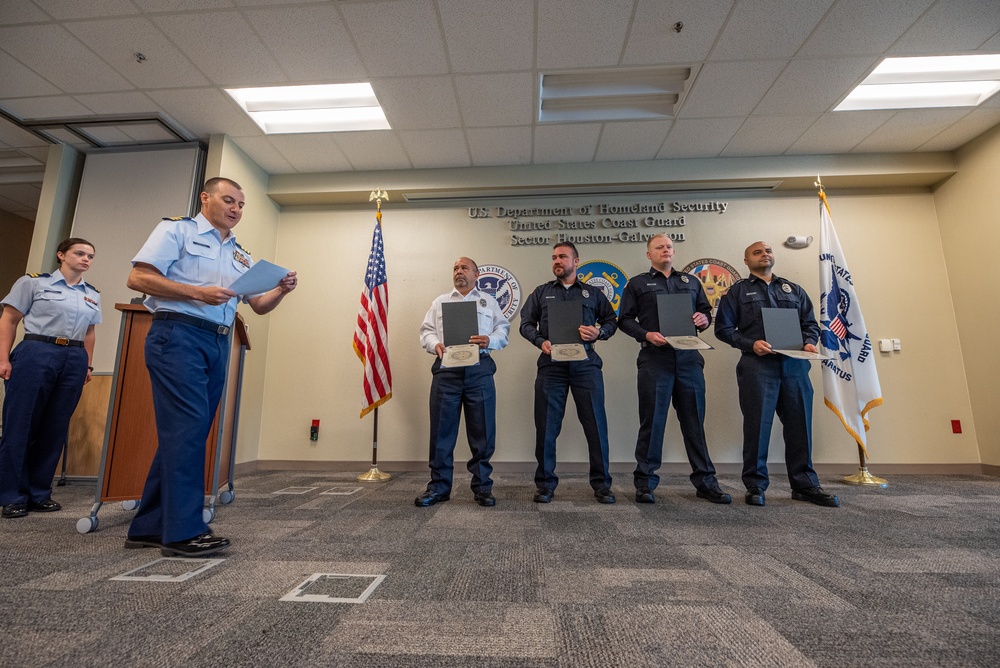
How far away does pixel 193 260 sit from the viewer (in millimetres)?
1657

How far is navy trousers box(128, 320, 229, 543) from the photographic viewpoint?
1.49 m

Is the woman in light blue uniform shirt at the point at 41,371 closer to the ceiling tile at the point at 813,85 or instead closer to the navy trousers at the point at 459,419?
the navy trousers at the point at 459,419

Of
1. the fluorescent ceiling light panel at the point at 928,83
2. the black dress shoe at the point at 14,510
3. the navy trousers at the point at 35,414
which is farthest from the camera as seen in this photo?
the fluorescent ceiling light panel at the point at 928,83

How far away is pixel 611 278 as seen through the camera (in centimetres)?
395

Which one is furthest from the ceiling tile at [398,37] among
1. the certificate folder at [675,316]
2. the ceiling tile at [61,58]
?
the certificate folder at [675,316]

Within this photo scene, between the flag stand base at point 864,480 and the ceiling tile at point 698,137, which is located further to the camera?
the ceiling tile at point 698,137

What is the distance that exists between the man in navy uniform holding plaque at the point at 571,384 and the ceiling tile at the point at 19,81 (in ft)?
12.4

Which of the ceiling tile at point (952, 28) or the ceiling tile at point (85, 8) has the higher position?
the ceiling tile at point (952, 28)

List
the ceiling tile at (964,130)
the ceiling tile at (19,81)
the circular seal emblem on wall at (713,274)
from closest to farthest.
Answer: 1. the ceiling tile at (19,81)
2. the ceiling tile at (964,130)
3. the circular seal emblem on wall at (713,274)

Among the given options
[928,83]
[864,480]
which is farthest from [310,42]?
[864,480]

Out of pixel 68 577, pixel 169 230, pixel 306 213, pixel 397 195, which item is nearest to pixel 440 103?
pixel 397 195

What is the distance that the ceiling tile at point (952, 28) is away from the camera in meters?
2.49

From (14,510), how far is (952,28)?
19.3ft

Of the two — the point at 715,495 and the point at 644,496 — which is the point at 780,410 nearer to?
the point at 715,495
